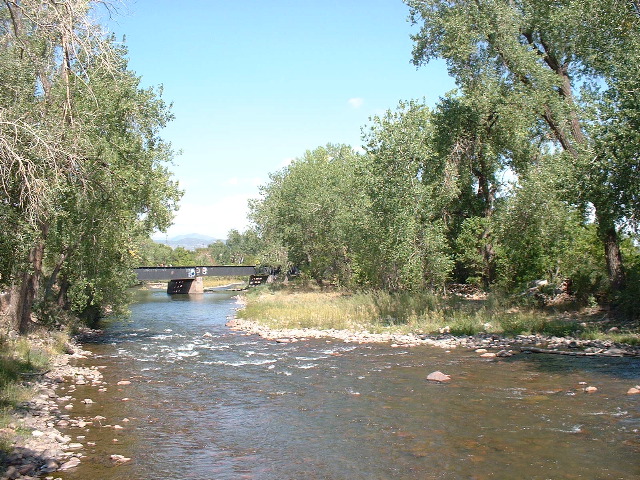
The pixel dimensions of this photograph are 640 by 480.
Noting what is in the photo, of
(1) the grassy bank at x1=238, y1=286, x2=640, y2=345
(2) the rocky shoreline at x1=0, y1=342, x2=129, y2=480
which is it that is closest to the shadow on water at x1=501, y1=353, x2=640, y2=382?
(1) the grassy bank at x1=238, y1=286, x2=640, y2=345

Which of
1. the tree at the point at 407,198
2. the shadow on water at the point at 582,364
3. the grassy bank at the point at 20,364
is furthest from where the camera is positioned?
the tree at the point at 407,198

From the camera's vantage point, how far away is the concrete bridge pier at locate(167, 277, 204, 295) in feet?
226

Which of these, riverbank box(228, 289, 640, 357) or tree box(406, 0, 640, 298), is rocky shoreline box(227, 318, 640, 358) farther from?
tree box(406, 0, 640, 298)

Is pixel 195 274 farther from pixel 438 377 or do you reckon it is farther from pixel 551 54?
pixel 438 377

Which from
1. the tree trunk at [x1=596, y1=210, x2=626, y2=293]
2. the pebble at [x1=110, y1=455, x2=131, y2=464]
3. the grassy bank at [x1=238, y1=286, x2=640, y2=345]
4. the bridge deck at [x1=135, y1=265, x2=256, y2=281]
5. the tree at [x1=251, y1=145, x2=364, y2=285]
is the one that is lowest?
the pebble at [x1=110, y1=455, x2=131, y2=464]

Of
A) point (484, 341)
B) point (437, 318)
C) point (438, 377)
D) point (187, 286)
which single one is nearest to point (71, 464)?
point (438, 377)

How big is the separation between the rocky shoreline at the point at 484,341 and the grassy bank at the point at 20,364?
27.3 ft

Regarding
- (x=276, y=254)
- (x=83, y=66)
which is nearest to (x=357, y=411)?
(x=83, y=66)

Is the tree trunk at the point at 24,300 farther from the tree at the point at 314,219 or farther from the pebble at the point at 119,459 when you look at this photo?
the tree at the point at 314,219

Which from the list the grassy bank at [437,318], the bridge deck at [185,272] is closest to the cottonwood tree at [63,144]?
the grassy bank at [437,318]

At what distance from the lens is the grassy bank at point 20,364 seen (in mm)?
10891

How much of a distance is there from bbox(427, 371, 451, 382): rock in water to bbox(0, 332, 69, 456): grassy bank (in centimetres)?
953

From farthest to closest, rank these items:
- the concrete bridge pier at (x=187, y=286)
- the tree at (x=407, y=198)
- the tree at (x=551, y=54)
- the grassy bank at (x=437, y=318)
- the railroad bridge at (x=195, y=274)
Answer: the concrete bridge pier at (x=187, y=286)
the railroad bridge at (x=195, y=274)
the tree at (x=407, y=198)
the grassy bank at (x=437, y=318)
the tree at (x=551, y=54)

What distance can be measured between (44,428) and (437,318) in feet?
55.2
